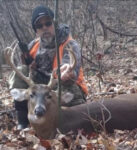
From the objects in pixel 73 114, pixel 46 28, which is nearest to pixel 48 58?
pixel 46 28

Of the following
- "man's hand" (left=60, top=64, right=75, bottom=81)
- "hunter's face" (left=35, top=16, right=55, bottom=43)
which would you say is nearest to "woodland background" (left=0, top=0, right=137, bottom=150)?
"man's hand" (left=60, top=64, right=75, bottom=81)

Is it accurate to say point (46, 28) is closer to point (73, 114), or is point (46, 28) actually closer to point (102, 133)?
point (73, 114)

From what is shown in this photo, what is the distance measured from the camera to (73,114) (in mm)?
5715

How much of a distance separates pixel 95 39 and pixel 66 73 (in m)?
5.34

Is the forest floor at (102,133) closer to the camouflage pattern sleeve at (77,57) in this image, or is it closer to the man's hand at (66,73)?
the camouflage pattern sleeve at (77,57)

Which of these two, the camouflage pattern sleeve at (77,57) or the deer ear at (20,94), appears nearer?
the deer ear at (20,94)

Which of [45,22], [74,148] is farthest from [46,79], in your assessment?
[74,148]

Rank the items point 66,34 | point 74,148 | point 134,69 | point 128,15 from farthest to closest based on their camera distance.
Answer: point 128,15 → point 134,69 → point 66,34 → point 74,148

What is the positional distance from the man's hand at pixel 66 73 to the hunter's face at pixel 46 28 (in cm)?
79

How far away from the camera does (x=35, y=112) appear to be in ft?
17.9

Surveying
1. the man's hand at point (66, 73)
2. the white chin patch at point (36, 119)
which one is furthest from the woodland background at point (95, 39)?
the man's hand at point (66, 73)

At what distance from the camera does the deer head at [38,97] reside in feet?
18.4

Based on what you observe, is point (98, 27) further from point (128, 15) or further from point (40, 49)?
point (40, 49)

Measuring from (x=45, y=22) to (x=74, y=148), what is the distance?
126 inches
